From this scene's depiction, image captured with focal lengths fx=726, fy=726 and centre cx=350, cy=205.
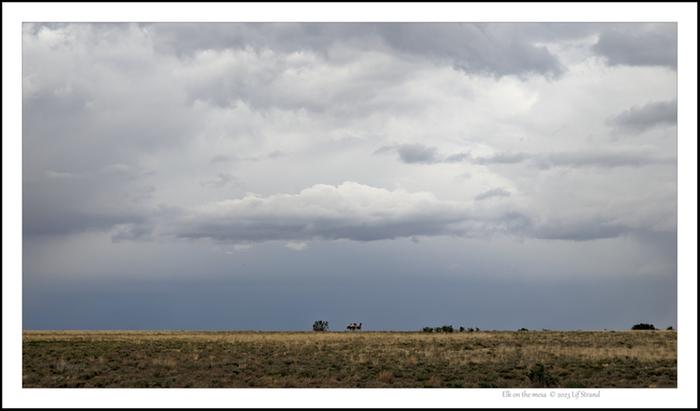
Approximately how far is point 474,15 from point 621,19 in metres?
5.21

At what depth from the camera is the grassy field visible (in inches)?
1173

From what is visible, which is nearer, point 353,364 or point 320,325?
point 353,364

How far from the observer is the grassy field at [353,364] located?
29797 mm

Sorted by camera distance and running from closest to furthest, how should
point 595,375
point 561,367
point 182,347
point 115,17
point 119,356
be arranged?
point 115,17
point 595,375
point 561,367
point 119,356
point 182,347

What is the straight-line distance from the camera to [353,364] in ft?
113

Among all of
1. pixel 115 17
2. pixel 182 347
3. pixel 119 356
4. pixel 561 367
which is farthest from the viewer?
pixel 182 347

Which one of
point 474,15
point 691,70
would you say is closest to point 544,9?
point 474,15

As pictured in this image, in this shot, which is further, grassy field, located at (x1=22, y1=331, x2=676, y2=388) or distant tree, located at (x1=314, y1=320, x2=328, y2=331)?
distant tree, located at (x1=314, y1=320, x2=328, y2=331)

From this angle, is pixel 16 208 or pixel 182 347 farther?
pixel 182 347

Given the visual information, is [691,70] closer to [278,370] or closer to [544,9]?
[544,9]

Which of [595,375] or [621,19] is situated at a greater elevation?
[621,19]

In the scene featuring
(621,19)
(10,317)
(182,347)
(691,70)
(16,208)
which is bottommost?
(182,347)

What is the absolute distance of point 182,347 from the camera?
4444cm

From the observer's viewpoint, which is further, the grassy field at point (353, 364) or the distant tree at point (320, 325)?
the distant tree at point (320, 325)
